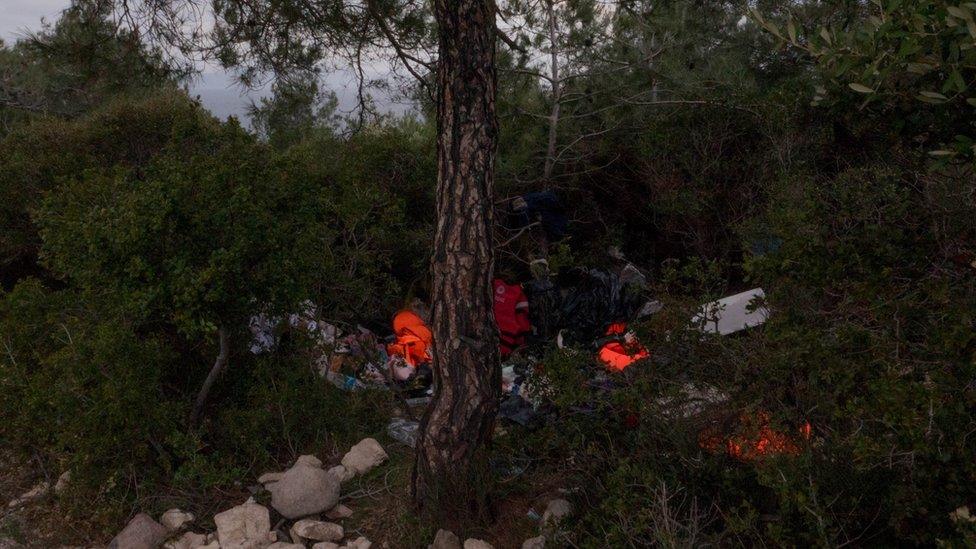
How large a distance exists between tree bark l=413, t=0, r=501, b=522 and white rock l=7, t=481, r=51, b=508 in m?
2.20

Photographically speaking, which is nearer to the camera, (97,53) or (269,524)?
(269,524)

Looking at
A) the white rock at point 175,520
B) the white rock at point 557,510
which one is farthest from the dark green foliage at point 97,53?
the white rock at point 557,510

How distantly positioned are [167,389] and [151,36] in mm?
2167

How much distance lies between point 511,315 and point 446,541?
3239 millimetres

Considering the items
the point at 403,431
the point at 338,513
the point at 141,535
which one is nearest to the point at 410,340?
the point at 403,431

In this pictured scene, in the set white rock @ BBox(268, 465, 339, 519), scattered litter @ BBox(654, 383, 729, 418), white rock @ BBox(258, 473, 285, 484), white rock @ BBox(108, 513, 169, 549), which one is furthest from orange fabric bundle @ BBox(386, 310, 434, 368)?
scattered litter @ BBox(654, 383, 729, 418)

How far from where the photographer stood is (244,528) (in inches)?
135

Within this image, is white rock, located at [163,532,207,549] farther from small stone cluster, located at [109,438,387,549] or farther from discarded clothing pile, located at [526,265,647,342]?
discarded clothing pile, located at [526,265,647,342]

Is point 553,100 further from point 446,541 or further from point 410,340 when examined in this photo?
point 446,541

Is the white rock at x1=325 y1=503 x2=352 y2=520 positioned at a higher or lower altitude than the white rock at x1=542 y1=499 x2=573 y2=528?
lower

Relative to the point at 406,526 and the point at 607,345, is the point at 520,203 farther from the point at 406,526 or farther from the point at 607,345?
the point at 406,526

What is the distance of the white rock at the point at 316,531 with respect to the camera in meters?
A: 3.41

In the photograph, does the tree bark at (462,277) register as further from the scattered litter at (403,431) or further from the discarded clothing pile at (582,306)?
the discarded clothing pile at (582,306)

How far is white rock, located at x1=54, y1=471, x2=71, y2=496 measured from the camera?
151 inches
